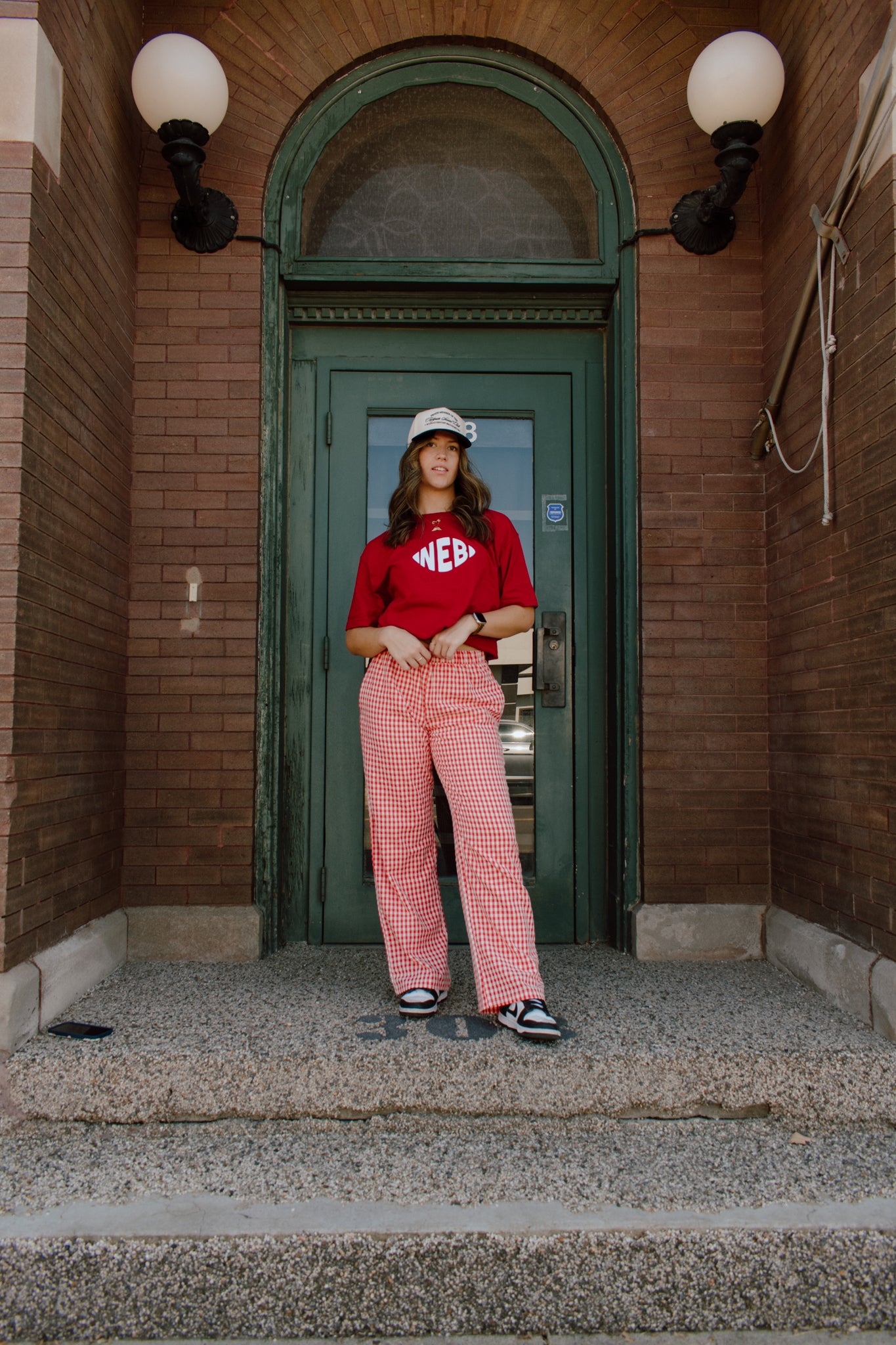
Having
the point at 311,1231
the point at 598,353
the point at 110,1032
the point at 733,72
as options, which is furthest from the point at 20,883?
the point at 733,72

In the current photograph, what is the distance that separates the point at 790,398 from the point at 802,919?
188cm

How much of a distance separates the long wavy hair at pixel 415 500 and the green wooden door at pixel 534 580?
2.52ft

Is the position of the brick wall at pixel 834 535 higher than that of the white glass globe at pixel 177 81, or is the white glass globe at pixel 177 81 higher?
the white glass globe at pixel 177 81

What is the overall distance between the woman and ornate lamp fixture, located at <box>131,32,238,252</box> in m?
1.42

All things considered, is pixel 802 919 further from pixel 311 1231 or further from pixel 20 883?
pixel 20 883

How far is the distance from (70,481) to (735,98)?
8.68 feet

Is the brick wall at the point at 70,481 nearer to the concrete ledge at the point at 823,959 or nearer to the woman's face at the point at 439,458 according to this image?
A: the woman's face at the point at 439,458

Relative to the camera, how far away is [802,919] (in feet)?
10.1

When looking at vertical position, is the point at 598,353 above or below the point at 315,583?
above

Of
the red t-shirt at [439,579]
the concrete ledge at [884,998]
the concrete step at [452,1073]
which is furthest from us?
the red t-shirt at [439,579]

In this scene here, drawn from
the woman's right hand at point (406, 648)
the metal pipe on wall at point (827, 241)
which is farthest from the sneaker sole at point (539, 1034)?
the metal pipe on wall at point (827, 241)

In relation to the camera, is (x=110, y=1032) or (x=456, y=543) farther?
(x=456, y=543)

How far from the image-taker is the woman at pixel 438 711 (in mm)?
2600

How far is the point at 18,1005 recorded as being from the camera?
2.41m
